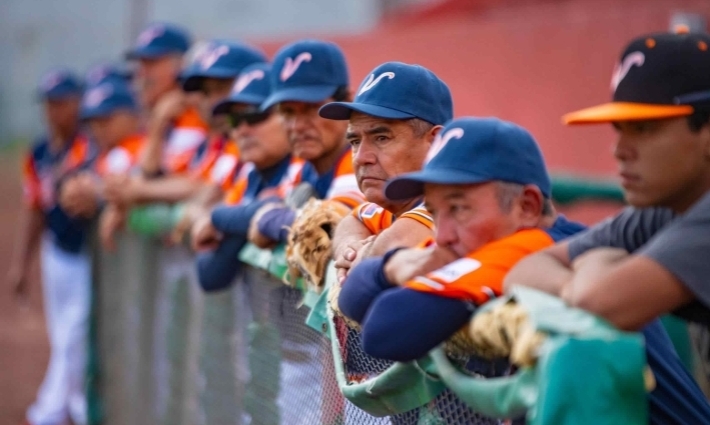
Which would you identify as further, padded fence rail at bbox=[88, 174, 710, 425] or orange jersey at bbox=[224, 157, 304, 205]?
orange jersey at bbox=[224, 157, 304, 205]

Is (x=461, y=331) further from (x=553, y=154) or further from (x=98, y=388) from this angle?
(x=553, y=154)

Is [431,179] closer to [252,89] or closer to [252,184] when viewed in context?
[252,89]

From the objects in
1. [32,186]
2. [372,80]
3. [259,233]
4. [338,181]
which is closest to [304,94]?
[338,181]

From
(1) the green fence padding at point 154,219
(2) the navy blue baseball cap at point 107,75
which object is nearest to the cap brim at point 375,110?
(1) the green fence padding at point 154,219

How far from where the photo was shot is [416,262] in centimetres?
242

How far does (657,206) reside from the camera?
2.24 m

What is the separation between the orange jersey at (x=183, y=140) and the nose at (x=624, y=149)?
14.5 feet

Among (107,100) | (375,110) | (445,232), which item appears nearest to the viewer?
(445,232)

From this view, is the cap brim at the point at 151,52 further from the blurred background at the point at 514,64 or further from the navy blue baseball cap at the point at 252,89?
the blurred background at the point at 514,64

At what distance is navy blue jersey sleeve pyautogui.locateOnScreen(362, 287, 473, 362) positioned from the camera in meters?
2.15

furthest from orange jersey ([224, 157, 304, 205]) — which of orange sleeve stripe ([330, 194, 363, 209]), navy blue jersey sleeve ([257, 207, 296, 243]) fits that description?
orange sleeve stripe ([330, 194, 363, 209])

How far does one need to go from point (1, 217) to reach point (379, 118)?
54.4ft

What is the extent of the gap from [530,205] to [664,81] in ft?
1.47

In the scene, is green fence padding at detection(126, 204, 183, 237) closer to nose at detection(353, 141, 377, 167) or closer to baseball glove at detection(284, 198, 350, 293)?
baseball glove at detection(284, 198, 350, 293)
